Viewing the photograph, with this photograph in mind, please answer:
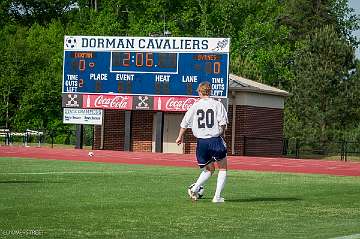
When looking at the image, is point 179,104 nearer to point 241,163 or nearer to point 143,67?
point 143,67

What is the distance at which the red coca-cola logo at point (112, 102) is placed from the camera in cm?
4828

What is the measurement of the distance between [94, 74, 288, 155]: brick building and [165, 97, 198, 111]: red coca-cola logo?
423cm

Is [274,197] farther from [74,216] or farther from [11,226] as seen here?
[11,226]

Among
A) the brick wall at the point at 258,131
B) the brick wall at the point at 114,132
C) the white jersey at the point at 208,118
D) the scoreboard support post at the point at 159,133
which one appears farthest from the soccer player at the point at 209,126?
the brick wall at the point at 114,132

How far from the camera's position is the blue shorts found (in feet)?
54.3

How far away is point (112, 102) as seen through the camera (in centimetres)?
4856

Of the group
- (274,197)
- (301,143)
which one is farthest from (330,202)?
(301,143)

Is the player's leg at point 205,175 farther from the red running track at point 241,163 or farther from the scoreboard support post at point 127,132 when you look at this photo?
the scoreboard support post at point 127,132

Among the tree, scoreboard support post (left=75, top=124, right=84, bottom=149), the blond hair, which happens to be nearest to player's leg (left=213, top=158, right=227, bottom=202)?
the blond hair

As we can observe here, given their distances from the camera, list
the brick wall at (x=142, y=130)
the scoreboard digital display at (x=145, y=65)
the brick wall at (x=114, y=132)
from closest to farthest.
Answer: the scoreboard digital display at (x=145, y=65) → the brick wall at (x=142, y=130) → the brick wall at (x=114, y=132)

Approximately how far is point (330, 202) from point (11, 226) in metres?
6.85

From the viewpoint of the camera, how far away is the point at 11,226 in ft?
39.4

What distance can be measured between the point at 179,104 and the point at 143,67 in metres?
2.30

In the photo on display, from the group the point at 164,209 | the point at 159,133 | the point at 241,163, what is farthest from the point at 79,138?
the point at 164,209
